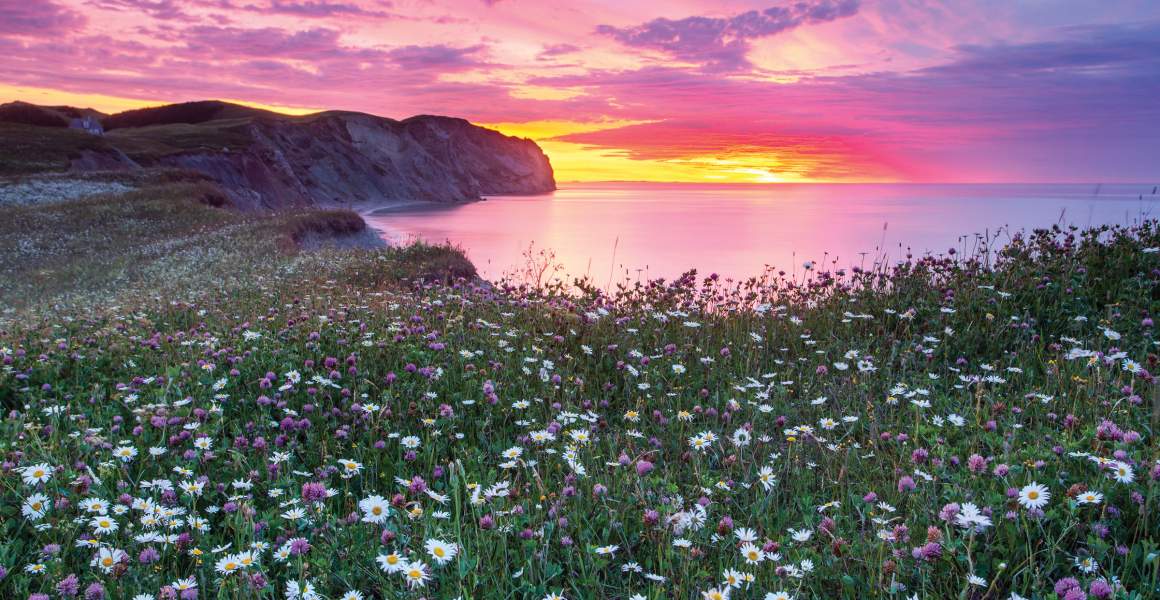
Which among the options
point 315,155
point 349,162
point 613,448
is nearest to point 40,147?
point 315,155

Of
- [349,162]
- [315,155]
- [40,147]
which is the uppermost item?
[315,155]

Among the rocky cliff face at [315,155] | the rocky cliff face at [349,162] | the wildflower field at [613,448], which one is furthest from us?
the rocky cliff face at [349,162]

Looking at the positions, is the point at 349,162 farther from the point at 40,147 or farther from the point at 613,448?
the point at 613,448

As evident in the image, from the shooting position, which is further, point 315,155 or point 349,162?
point 349,162

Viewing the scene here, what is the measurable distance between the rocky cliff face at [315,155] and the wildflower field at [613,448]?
2123 inches

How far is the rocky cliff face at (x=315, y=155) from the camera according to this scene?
6312 cm

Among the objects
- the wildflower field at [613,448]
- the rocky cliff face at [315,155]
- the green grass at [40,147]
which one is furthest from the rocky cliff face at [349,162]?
the wildflower field at [613,448]

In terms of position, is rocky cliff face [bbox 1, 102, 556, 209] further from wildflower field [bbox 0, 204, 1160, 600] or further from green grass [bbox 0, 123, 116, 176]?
wildflower field [bbox 0, 204, 1160, 600]

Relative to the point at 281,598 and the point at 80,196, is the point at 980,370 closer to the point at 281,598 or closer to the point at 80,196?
the point at 281,598

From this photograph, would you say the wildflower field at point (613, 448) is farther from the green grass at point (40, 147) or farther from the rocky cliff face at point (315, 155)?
the rocky cliff face at point (315, 155)

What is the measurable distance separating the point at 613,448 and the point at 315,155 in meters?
118

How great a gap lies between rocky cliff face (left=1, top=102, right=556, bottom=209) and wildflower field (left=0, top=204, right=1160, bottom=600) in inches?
2123

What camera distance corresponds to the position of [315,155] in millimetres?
111750

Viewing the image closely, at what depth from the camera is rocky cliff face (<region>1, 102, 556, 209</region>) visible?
2485 inches
